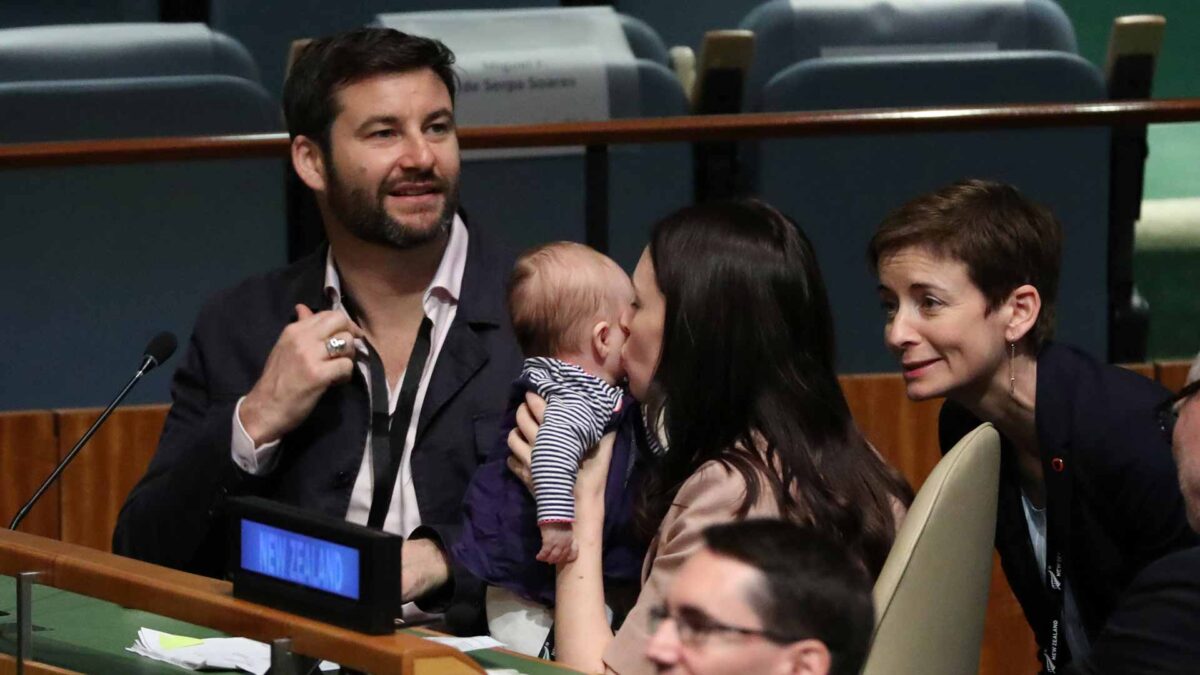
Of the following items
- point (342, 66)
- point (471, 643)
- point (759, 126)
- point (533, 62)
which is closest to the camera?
point (471, 643)

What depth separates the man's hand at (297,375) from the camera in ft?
8.72

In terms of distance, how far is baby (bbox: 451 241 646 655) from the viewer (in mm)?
2357

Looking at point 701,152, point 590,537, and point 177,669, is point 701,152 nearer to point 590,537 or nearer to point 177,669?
point 590,537

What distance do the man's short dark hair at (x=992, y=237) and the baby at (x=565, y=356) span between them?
1.35 feet

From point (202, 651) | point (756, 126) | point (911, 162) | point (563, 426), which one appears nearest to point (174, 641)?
point (202, 651)

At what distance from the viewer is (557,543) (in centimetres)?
229

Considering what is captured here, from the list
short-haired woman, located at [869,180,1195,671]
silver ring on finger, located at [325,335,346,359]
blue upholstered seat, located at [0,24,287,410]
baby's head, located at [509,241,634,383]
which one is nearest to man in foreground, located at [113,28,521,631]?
silver ring on finger, located at [325,335,346,359]

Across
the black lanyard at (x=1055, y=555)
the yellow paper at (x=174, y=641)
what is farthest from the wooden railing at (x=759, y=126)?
the yellow paper at (x=174, y=641)

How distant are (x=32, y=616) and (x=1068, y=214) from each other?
2.63 metres

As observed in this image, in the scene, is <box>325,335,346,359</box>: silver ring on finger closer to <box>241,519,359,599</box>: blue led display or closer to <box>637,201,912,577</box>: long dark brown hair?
<box>637,201,912,577</box>: long dark brown hair

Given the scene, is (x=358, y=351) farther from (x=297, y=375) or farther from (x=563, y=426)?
(x=563, y=426)

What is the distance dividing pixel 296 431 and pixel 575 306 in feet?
Answer: 1.71

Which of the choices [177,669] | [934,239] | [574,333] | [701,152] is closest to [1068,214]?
[701,152]

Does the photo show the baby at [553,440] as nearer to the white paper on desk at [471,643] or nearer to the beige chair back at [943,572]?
the white paper on desk at [471,643]
